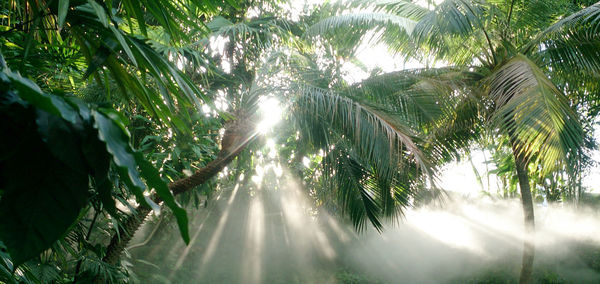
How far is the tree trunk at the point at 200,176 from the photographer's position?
3488 millimetres

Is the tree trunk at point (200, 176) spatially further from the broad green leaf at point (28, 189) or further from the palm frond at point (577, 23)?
the broad green leaf at point (28, 189)

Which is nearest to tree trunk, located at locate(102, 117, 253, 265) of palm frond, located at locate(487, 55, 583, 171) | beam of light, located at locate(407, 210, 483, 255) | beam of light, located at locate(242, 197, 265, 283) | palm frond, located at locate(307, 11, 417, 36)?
palm frond, located at locate(307, 11, 417, 36)

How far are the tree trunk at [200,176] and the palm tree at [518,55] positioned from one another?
1652 millimetres

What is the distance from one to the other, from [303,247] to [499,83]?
6996 mm

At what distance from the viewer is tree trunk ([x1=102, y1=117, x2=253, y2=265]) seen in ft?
11.4

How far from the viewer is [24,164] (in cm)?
34

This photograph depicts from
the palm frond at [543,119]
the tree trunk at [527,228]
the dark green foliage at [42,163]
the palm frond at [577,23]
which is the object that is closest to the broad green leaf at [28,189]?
the dark green foliage at [42,163]

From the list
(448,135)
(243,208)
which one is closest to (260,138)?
Answer: (448,135)

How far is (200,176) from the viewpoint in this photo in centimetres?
366

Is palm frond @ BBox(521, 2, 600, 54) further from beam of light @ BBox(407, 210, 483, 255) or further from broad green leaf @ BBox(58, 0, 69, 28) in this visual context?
beam of light @ BBox(407, 210, 483, 255)

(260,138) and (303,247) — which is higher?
(260,138)

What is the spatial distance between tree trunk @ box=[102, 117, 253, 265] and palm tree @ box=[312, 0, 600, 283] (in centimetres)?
165

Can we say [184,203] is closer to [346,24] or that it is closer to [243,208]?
[346,24]

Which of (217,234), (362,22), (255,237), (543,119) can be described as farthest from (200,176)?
(255,237)
